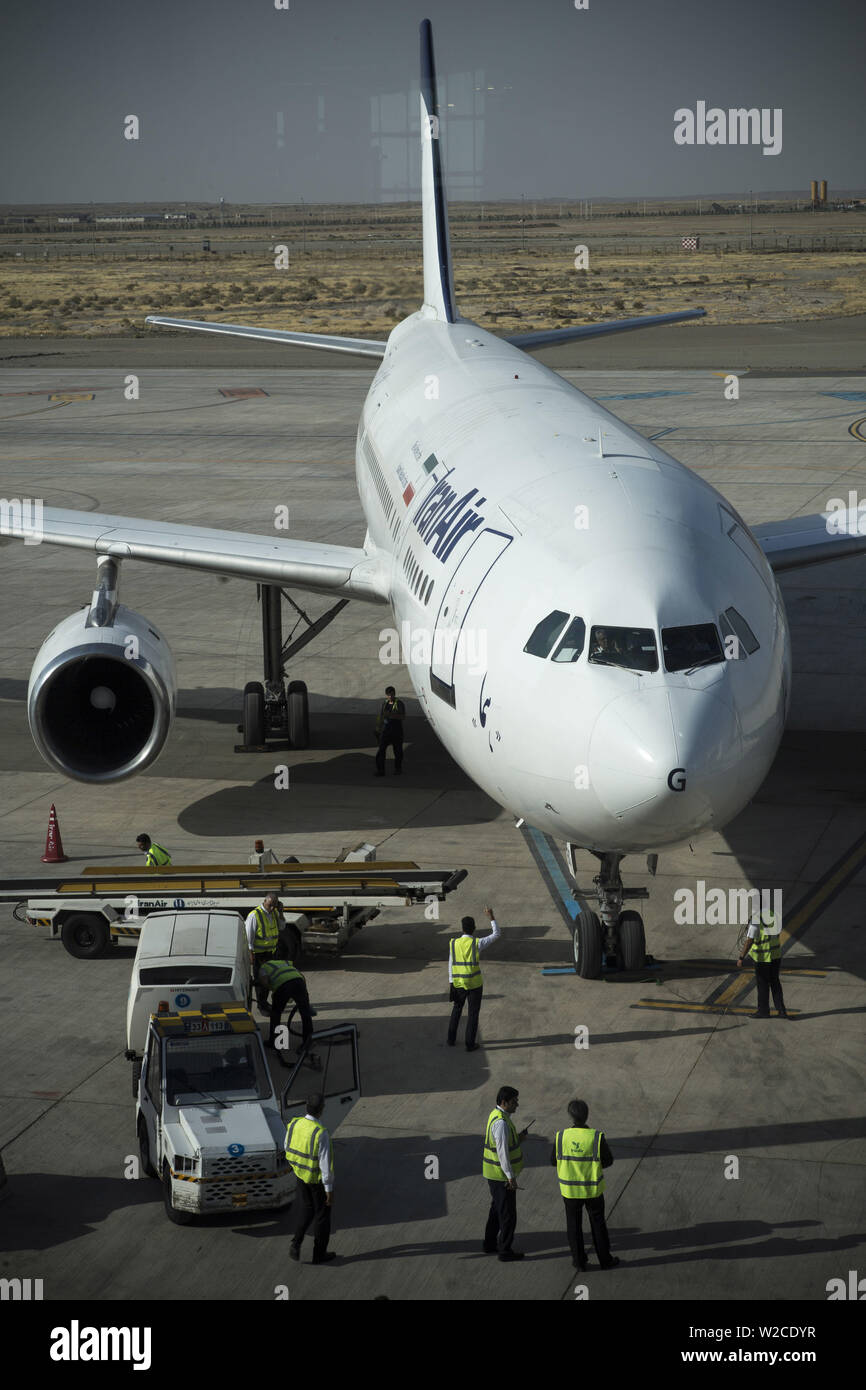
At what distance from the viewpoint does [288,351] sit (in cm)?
8112

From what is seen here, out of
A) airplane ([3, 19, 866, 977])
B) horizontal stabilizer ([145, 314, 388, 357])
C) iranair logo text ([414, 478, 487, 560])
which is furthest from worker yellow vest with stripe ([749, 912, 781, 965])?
horizontal stabilizer ([145, 314, 388, 357])

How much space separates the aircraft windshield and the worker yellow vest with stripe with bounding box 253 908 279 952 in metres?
2.53

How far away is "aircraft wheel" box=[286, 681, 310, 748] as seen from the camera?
22.9 meters

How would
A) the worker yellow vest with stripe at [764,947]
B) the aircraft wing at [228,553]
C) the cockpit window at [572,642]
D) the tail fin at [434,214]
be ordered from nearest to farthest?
the cockpit window at [572,642], the worker yellow vest with stripe at [764,947], the aircraft wing at [228,553], the tail fin at [434,214]

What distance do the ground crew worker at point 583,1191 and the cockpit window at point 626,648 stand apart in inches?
155

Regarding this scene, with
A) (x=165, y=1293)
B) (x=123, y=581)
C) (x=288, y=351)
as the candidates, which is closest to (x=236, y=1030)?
(x=165, y=1293)

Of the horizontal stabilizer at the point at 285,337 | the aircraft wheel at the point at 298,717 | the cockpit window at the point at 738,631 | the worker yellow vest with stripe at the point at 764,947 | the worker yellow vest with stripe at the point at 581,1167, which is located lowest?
the worker yellow vest with stripe at the point at 581,1167

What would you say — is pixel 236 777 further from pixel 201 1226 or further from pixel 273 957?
pixel 201 1226

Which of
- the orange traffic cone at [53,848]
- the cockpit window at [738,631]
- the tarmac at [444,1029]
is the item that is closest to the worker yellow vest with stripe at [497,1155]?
the tarmac at [444,1029]

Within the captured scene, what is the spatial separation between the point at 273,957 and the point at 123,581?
19825 mm

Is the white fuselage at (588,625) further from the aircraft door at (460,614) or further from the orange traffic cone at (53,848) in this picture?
the orange traffic cone at (53,848)

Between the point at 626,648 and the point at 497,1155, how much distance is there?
4348mm

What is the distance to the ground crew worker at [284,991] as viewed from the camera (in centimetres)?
1412

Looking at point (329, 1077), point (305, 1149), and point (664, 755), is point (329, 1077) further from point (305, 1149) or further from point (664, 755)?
point (664, 755)
